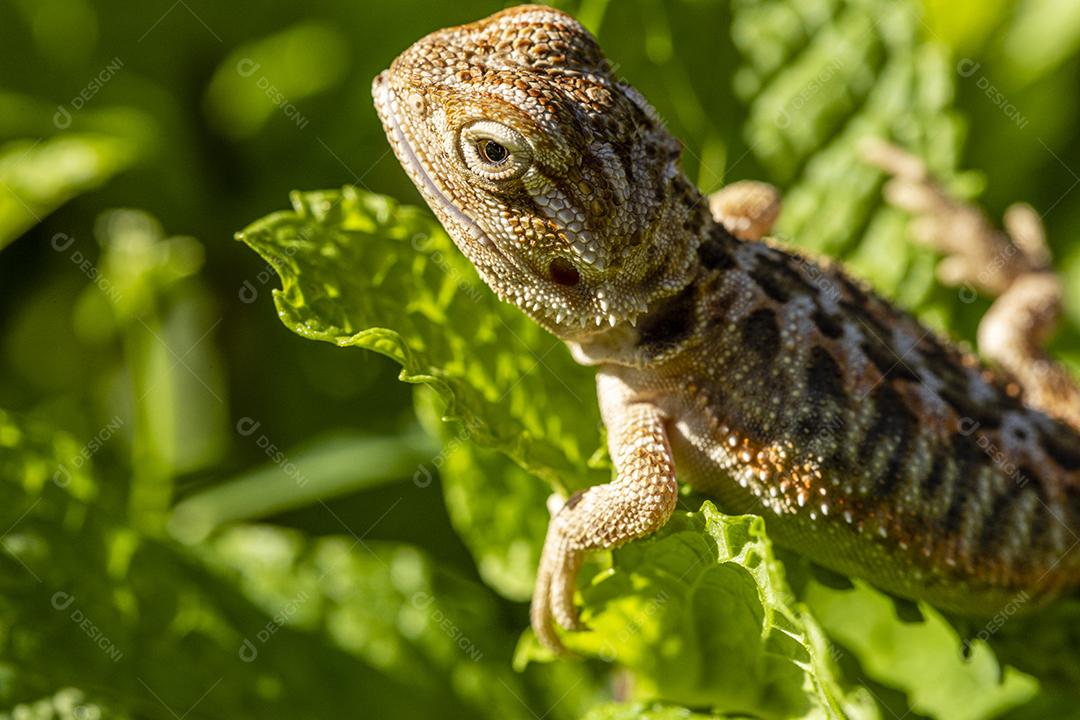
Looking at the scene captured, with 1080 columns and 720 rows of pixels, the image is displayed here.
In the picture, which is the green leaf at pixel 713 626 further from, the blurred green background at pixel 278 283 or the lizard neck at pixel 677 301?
the lizard neck at pixel 677 301

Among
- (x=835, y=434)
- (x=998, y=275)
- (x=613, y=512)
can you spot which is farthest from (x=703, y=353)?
(x=998, y=275)

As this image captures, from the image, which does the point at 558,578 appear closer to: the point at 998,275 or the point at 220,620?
the point at 220,620

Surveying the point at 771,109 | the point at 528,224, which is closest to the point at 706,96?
the point at 771,109

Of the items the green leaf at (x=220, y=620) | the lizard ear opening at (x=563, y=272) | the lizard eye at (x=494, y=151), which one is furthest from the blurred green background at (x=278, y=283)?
the lizard eye at (x=494, y=151)

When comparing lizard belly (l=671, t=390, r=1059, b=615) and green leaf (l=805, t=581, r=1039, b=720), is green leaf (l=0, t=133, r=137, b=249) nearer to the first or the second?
lizard belly (l=671, t=390, r=1059, b=615)

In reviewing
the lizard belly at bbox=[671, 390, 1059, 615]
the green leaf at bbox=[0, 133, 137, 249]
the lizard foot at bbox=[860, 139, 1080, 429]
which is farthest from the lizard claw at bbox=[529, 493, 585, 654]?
the green leaf at bbox=[0, 133, 137, 249]

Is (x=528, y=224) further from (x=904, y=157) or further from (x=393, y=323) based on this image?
(x=904, y=157)
